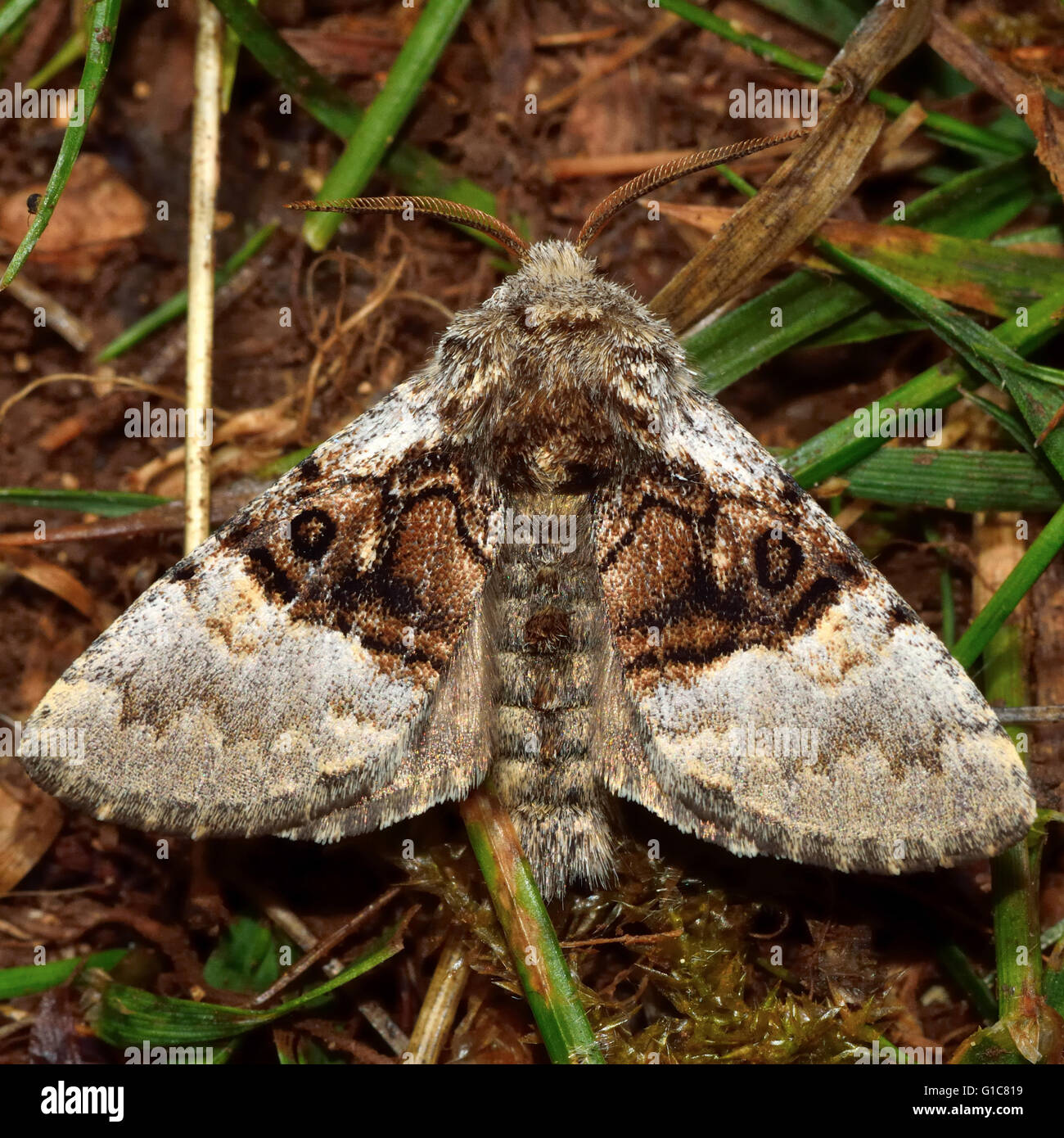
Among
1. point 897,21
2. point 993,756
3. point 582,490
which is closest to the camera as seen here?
point 993,756

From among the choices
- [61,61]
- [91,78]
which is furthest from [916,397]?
[61,61]

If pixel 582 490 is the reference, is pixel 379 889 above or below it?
below

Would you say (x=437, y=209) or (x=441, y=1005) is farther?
(x=441, y=1005)

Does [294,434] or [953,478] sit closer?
[953,478]

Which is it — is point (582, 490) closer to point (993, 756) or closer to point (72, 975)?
point (993, 756)

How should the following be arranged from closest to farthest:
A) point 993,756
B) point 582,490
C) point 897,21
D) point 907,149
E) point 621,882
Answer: point 993,756 → point 582,490 → point 621,882 → point 897,21 → point 907,149
